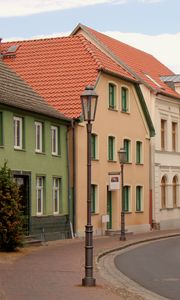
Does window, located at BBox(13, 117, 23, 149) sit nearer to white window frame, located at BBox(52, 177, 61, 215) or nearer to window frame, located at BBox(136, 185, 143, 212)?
white window frame, located at BBox(52, 177, 61, 215)

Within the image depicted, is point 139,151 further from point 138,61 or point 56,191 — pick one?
point 56,191

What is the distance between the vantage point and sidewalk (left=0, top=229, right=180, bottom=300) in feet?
49.9

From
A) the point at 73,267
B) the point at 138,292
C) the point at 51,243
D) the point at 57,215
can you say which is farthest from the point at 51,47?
the point at 138,292

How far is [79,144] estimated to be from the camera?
3800 centimetres

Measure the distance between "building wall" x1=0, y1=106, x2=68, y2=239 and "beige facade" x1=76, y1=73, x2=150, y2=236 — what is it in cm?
134

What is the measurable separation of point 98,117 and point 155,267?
18.8m

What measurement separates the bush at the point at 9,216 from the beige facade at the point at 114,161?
10.9 m

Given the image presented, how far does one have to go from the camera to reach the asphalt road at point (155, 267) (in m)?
17.5

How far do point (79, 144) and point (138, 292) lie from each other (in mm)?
21941

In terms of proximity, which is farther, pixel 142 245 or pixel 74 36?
pixel 74 36

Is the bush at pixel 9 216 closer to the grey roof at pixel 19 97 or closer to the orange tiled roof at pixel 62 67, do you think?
the grey roof at pixel 19 97

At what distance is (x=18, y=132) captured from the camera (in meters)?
32.3

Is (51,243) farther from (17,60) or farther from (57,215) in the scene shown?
(17,60)

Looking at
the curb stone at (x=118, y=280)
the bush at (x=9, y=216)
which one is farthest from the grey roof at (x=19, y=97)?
the curb stone at (x=118, y=280)
